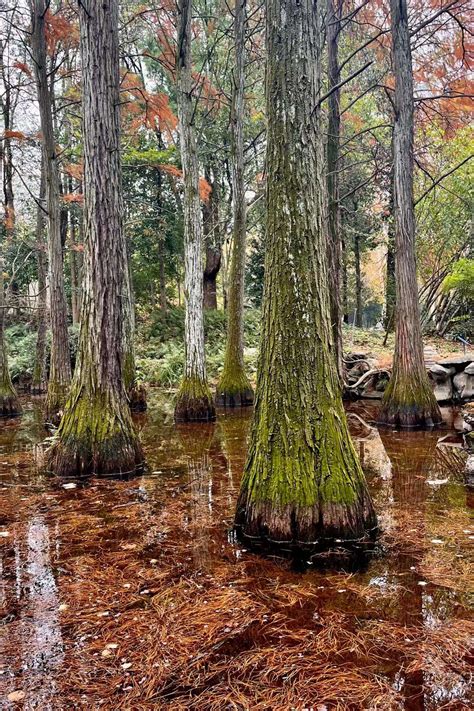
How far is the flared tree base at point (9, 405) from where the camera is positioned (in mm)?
10641

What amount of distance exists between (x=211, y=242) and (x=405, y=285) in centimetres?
1385

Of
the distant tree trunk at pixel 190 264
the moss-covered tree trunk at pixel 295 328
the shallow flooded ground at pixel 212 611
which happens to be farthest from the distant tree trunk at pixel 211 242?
the shallow flooded ground at pixel 212 611

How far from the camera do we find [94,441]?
5164 millimetres

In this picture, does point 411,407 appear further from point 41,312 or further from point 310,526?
point 41,312

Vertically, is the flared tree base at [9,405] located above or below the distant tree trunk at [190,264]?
below

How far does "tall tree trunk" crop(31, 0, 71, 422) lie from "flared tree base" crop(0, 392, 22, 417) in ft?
7.05

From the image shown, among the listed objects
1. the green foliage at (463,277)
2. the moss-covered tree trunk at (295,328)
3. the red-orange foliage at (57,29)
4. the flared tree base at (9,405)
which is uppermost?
the red-orange foliage at (57,29)

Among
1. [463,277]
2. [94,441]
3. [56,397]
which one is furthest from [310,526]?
[463,277]

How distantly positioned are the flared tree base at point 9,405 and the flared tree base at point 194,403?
395 cm

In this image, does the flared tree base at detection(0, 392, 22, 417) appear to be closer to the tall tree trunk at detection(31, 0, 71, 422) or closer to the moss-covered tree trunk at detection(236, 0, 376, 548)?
the tall tree trunk at detection(31, 0, 71, 422)

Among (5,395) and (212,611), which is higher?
(5,395)

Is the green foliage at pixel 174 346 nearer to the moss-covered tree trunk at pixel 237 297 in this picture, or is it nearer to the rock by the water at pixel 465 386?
the moss-covered tree trunk at pixel 237 297

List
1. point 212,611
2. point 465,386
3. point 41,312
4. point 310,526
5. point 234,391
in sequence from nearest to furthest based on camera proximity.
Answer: point 212,611, point 310,526, point 465,386, point 234,391, point 41,312

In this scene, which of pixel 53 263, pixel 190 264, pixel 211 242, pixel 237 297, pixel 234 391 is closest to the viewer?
pixel 53 263
